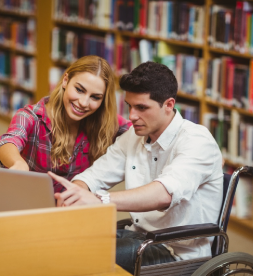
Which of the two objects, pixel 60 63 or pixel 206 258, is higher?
pixel 60 63

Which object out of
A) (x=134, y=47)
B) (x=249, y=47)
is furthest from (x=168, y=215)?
(x=134, y=47)

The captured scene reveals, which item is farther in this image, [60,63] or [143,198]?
[60,63]

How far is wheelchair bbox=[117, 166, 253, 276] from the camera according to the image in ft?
5.42

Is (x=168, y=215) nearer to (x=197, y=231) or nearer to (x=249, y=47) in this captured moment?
(x=197, y=231)

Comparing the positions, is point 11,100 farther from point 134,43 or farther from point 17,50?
point 134,43

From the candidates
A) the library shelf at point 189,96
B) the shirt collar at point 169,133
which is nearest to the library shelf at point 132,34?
the library shelf at point 189,96

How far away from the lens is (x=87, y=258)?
4.24 ft

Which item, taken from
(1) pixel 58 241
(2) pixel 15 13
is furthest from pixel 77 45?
(1) pixel 58 241

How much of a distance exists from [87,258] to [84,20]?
3990mm

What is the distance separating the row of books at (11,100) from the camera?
6.05m

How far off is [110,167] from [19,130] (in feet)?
Answer: 1.35

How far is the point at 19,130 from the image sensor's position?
215 centimetres

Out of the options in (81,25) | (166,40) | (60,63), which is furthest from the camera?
(60,63)

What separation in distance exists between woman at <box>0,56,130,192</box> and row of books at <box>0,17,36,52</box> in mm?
3631
